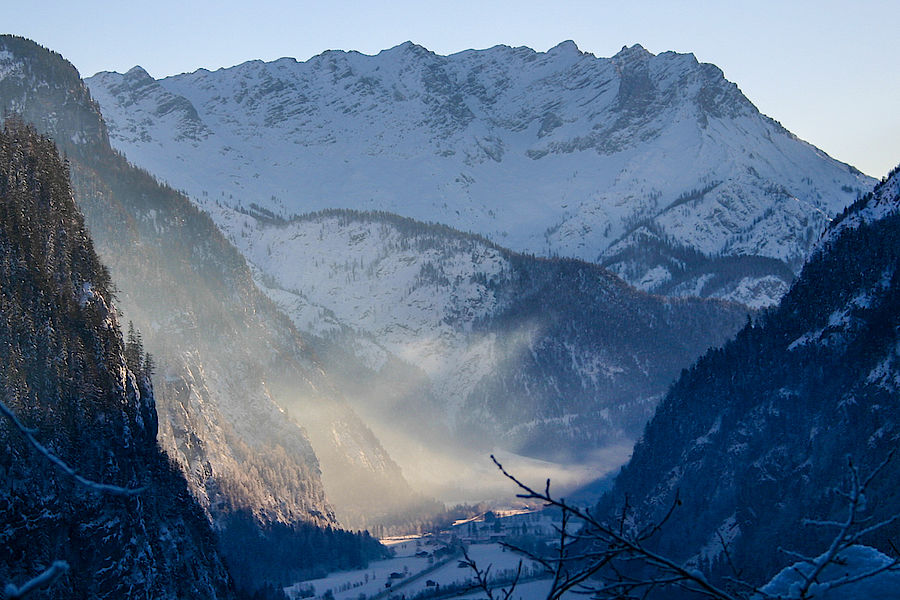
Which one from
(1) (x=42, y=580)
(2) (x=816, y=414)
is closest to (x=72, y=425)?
(2) (x=816, y=414)

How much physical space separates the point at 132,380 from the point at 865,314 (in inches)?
3911

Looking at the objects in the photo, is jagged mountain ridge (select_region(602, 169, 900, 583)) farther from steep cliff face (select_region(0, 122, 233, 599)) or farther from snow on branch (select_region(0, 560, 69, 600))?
snow on branch (select_region(0, 560, 69, 600))

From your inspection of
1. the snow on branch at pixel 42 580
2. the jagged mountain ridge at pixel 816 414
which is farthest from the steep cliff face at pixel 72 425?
the snow on branch at pixel 42 580

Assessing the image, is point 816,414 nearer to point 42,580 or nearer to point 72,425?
point 72,425

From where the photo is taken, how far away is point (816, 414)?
171m

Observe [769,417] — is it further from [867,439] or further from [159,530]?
[159,530]

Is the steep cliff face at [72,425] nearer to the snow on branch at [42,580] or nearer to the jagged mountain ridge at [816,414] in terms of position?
the jagged mountain ridge at [816,414]

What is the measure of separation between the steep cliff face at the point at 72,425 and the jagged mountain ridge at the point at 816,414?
6474 centimetres

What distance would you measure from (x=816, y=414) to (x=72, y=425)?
106 meters

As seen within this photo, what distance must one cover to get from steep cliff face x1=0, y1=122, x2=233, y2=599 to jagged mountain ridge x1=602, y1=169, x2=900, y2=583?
64743 mm

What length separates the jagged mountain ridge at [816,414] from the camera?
15125cm

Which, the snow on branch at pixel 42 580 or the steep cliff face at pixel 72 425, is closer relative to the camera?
the snow on branch at pixel 42 580

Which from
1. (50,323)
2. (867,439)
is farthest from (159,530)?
(867,439)

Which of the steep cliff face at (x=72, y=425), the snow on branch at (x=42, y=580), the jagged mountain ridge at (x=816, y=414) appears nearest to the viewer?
the snow on branch at (x=42, y=580)
